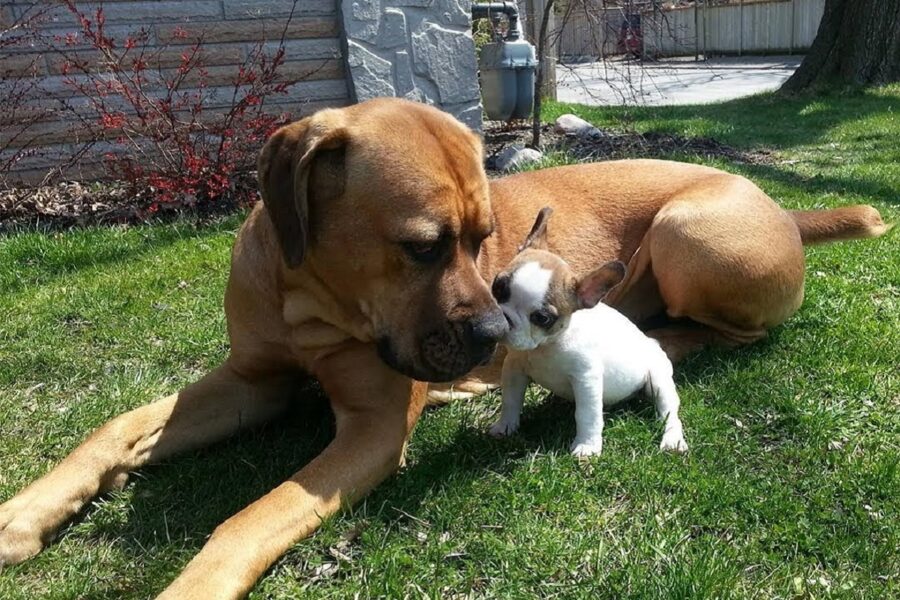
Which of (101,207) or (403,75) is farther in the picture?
(403,75)

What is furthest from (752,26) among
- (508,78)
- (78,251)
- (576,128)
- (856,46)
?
(78,251)

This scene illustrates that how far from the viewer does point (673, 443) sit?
2.85 m

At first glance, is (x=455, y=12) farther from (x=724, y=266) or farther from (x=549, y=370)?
(x=549, y=370)

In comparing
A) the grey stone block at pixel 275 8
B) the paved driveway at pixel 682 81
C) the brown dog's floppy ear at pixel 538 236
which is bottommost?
the paved driveway at pixel 682 81

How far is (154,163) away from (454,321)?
199 inches

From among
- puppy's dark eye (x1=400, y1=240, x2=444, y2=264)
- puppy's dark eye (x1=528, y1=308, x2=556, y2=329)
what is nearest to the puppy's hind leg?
puppy's dark eye (x1=528, y1=308, x2=556, y2=329)

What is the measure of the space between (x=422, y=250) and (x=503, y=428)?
2.68ft

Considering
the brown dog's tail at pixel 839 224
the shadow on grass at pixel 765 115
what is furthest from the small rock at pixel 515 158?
the brown dog's tail at pixel 839 224

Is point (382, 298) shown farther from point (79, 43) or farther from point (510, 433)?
point (79, 43)

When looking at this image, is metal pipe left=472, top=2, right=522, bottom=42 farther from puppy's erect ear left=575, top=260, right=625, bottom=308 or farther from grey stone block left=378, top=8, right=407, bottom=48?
puppy's erect ear left=575, top=260, right=625, bottom=308

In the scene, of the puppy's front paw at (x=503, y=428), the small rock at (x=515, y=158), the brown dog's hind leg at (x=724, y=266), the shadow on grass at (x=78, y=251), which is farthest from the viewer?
the small rock at (x=515, y=158)

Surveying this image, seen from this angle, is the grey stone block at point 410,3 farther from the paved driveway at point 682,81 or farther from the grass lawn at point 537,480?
the grass lawn at point 537,480

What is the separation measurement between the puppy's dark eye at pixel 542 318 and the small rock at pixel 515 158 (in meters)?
4.73

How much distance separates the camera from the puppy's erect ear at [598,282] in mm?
2656
